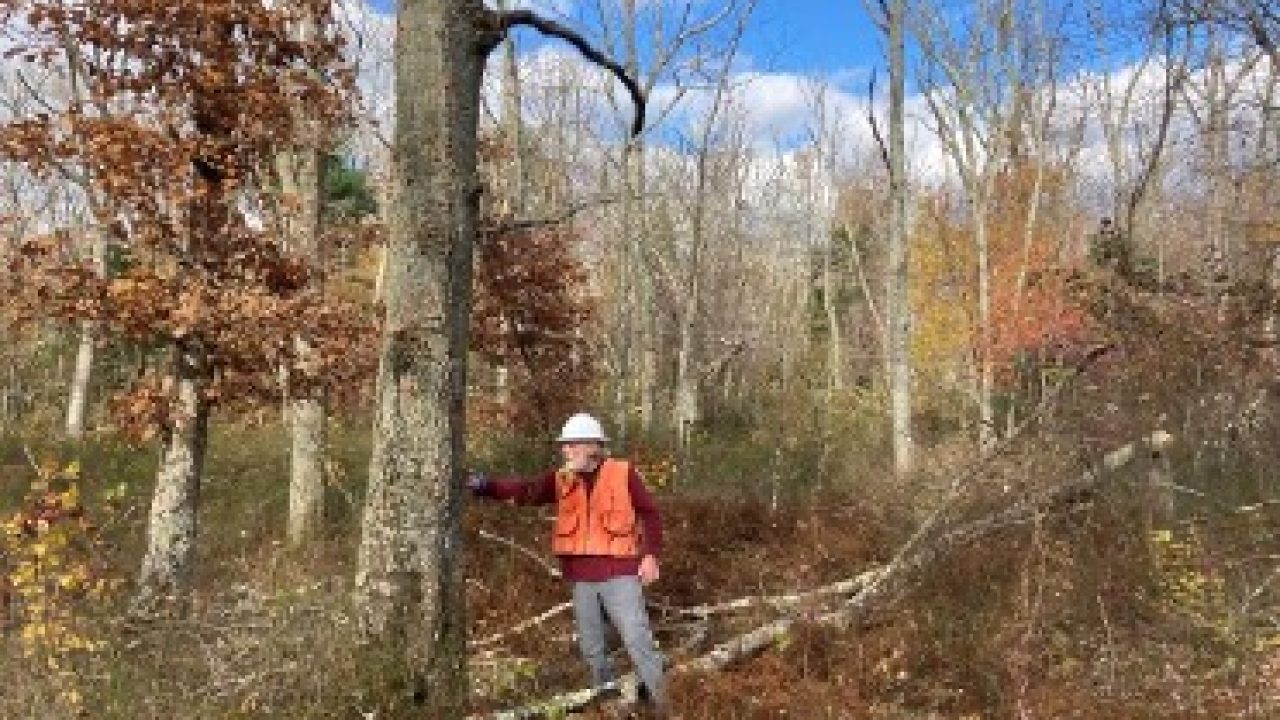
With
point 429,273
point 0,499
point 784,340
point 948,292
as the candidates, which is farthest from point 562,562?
point 784,340

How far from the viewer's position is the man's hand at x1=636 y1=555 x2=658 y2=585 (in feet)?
22.2

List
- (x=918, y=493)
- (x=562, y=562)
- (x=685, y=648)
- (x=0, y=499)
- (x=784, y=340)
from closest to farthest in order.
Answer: (x=562, y=562), (x=685, y=648), (x=918, y=493), (x=0, y=499), (x=784, y=340)

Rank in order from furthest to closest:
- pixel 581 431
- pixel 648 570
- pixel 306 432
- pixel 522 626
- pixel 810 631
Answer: pixel 306 432 < pixel 522 626 < pixel 810 631 < pixel 581 431 < pixel 648 570

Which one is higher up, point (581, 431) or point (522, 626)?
point (581, 431)

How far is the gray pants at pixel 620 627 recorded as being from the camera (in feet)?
22.1

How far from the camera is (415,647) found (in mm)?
5852

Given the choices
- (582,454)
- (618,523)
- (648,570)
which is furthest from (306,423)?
(648,570)

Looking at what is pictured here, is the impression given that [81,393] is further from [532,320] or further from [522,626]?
[522,626]

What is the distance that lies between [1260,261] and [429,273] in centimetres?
918

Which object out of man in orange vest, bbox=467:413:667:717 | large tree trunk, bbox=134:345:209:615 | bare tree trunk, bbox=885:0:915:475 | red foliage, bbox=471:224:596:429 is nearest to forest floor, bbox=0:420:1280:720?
man in orange vest, bbox=467:413:667:717

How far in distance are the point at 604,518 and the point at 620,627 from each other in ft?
2.02

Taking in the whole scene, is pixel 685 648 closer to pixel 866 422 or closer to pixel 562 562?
pixel 562 562

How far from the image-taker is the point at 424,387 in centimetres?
596

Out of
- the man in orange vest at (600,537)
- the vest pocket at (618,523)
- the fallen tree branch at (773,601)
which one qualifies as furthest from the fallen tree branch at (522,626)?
the vest pocket at (618,523)
